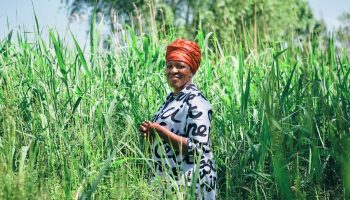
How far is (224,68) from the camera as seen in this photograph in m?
4.47

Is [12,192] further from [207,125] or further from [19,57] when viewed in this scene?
[19,57]

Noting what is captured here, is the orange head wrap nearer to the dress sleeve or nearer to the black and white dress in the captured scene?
the black and white dress

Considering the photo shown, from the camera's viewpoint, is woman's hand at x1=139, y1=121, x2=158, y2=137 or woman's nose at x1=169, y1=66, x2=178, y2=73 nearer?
woman's hand at x1=139, y1=121, x2=158, y2=137

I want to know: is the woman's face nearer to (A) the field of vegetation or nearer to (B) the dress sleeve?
(B) the dress sleeve

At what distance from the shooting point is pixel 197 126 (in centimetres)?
275

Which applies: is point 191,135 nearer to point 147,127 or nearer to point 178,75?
point 147,127

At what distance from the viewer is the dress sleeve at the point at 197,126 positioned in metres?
2.74

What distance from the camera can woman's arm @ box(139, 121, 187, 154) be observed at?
2.71 meters

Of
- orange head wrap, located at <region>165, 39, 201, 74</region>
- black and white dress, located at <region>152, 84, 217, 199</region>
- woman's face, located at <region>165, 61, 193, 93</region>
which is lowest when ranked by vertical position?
black and white dress, located at <region>152, 84, 217, 199</region>

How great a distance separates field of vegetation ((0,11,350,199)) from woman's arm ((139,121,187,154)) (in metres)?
0.11

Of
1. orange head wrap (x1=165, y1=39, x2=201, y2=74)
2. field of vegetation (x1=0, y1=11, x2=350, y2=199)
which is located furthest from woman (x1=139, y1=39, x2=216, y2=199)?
field of vegetation (x1=0, y1=11, x2=350, y2=199)

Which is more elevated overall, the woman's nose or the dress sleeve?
the woman's nose

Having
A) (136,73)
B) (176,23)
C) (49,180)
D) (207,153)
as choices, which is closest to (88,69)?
(136,73)

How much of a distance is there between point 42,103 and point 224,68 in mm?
1572
